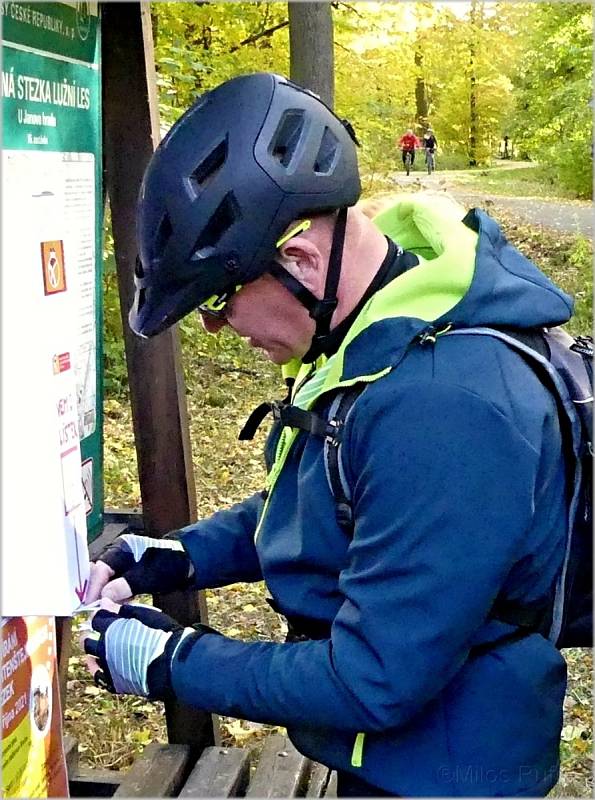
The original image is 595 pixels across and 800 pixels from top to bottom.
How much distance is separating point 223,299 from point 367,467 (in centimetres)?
44

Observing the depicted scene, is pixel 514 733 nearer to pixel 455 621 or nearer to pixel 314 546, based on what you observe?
pixel 455 621

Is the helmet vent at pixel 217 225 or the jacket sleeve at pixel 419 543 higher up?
the helmet vent at pixel 217 225

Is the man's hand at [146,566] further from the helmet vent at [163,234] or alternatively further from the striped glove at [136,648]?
the helmet vent at [163,234]

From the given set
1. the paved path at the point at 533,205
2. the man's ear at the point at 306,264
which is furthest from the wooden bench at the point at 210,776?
the paved path at the point at 533,205

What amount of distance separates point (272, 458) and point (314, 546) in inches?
11.7

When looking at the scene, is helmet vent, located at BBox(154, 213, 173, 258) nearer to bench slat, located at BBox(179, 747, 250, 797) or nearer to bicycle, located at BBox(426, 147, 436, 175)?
bench slat, located at BBox(179, 747, 250, 797)

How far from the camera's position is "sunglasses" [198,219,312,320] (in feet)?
5.77

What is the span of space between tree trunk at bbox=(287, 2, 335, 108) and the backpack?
20.2 ft

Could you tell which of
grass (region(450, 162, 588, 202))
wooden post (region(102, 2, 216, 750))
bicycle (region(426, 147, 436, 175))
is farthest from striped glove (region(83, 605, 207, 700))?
bicycle (region(426, 147, 436, 175))

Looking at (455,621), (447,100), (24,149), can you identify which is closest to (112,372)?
(24,149)

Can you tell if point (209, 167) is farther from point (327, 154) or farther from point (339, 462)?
point (339, 462)

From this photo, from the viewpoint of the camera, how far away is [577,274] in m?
13.0

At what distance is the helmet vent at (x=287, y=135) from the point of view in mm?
1759

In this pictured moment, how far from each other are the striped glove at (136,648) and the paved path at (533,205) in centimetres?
1335
